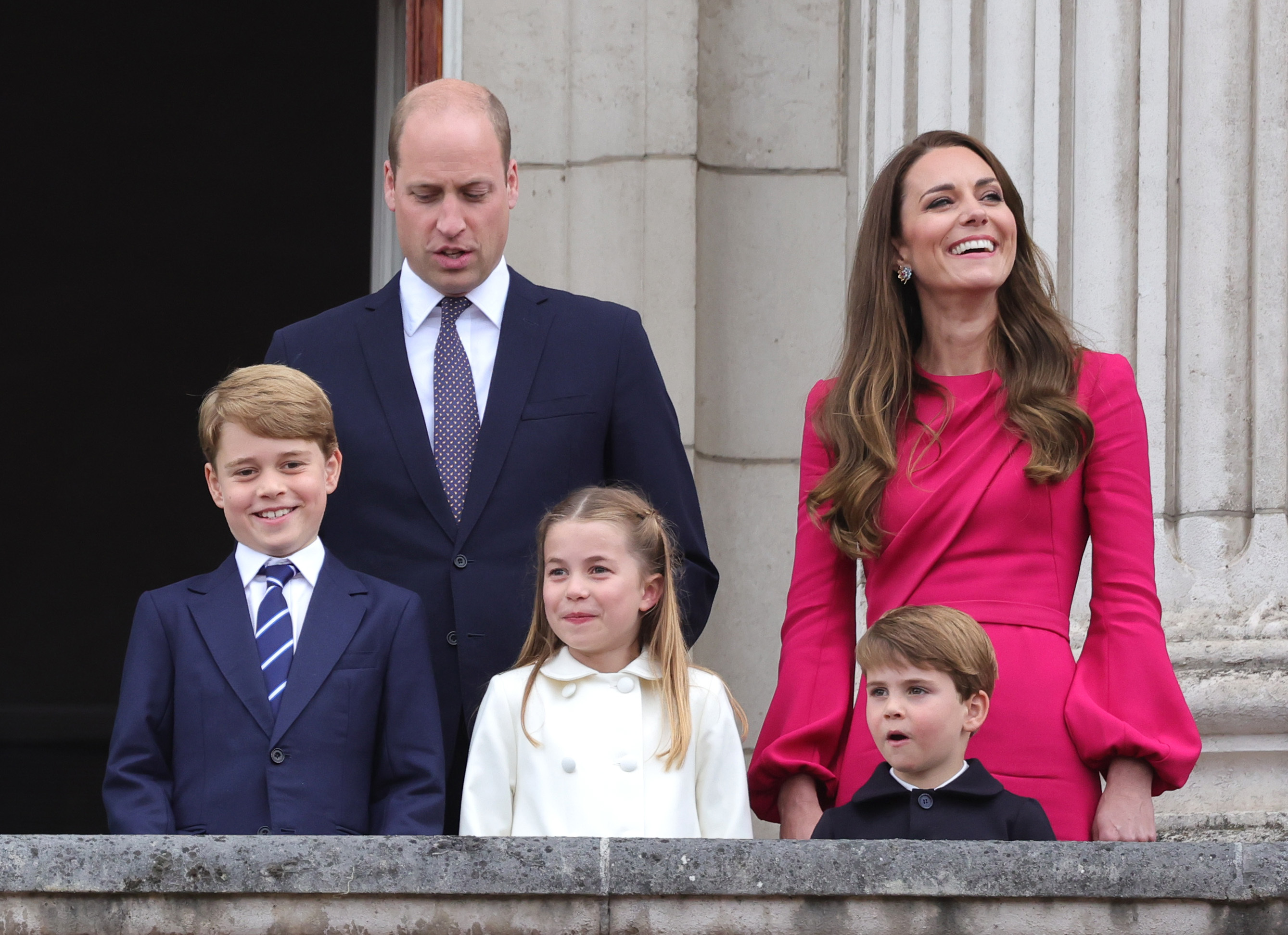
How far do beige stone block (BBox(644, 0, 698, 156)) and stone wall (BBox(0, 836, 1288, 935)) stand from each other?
347cm

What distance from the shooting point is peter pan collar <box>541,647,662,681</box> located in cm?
304

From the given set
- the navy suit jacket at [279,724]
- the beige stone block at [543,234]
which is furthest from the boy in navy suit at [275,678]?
the beige stone block at [543,234]

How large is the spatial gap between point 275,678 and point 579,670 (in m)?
0.50

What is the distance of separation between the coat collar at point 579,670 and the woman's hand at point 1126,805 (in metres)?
0.75

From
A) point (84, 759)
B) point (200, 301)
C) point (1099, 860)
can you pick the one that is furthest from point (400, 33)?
point (200, 301)

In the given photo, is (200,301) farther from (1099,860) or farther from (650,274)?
(1099,860)

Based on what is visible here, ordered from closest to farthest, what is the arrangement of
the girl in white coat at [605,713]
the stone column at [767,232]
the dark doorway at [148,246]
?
the girl in white coat at [605,713]
the stone column at [767,232]
the dark doorway at [148,246]

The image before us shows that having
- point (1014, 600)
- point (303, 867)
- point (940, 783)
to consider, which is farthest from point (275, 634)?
point (1014, 600)

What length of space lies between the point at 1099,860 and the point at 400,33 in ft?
15.0

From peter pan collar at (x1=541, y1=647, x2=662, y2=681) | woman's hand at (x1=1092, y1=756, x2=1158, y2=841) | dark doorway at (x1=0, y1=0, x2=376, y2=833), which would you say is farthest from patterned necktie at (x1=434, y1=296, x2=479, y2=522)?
dark doorway at (x1=0, y1=0, x2=376, y2=833)

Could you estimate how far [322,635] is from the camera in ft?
9.74

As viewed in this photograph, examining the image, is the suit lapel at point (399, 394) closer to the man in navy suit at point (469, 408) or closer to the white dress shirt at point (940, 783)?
the man in navy suit at point (469, 408)

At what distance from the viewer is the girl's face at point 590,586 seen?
3.02m

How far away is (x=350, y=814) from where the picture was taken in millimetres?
2924
